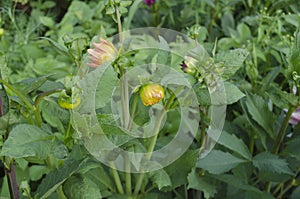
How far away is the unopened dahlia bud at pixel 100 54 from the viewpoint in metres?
0.57

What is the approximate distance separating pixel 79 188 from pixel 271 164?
1.12 ft

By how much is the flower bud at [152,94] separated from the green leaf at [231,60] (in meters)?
0.12

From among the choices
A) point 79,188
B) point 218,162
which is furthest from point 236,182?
point 79,188

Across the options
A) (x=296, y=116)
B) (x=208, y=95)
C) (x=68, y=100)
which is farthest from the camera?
(x=296, y=116)

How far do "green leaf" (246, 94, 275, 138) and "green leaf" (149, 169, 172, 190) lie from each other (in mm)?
230

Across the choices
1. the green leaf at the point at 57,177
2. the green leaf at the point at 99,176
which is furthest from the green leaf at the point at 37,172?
the green leaf at the point at 57,177

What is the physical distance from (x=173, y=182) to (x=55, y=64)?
0.52m

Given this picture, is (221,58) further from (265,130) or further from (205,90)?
(265,130)

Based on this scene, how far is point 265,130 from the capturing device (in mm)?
860

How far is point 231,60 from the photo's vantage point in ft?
2.12

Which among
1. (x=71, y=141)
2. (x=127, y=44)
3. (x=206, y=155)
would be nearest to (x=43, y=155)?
(x=71, y=141)

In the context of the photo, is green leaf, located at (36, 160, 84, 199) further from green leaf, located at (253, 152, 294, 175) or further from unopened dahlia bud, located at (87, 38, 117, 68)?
green leaf, located at (253, 152, 294, 175)

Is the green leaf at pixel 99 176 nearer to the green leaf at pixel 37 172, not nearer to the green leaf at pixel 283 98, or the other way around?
the green leaf at pixel 37 172

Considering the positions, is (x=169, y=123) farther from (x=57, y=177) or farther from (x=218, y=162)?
(x=57, y=177)
